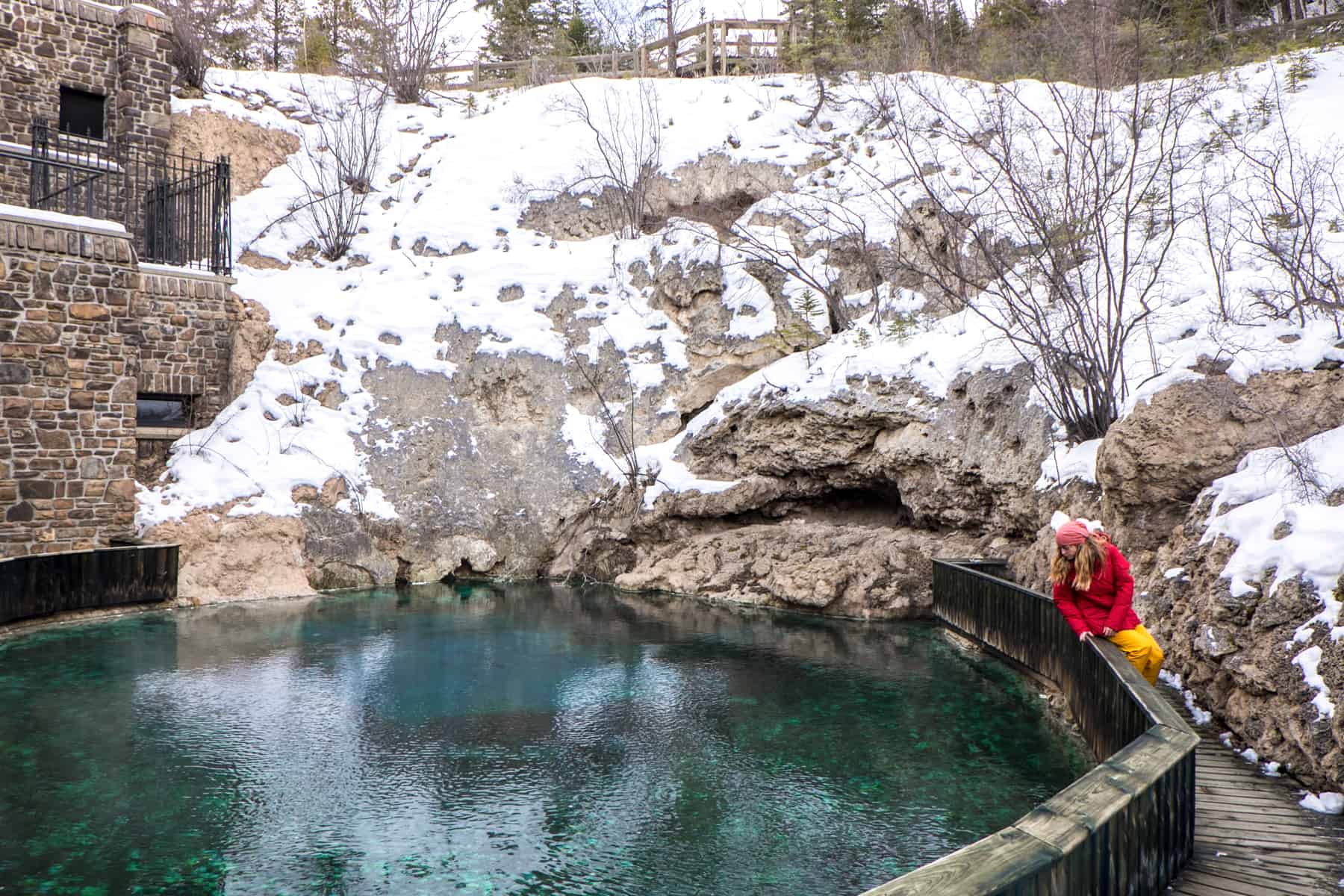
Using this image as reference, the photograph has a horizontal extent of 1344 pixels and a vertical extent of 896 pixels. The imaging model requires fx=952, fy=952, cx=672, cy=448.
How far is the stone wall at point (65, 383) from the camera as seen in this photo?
39.9 ft

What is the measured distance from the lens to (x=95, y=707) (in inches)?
321

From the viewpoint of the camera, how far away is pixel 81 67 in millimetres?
17312

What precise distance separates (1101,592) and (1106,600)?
0.21ft

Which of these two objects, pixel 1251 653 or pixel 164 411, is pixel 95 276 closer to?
pixel 164 411

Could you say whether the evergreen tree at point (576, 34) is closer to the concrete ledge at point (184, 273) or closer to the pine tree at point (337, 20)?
the pine tree at point (337, 20)

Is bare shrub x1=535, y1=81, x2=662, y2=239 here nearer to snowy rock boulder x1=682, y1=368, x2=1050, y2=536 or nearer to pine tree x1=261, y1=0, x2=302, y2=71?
snowy rock boulder x1=682, y1=368, x2=1050, y2=536

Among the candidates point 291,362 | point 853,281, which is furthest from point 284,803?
point 853,281

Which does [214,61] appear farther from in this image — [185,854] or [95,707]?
[185,854]

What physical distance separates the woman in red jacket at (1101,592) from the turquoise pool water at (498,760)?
0.97 metres

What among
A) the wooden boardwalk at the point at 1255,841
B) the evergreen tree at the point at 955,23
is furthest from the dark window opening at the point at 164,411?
the evergreen tree at the point at 955,23

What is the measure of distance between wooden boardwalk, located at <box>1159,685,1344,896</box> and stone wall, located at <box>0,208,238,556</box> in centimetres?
1332

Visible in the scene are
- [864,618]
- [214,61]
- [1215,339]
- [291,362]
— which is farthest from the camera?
[214,61]

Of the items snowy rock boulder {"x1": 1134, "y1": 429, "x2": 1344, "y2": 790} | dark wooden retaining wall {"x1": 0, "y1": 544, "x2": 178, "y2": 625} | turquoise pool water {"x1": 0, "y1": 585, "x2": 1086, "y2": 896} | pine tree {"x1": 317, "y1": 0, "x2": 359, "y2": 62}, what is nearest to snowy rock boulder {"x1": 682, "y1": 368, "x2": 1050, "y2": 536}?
turquoise pool water {"x1": 0, "y1": 585, "x2": 1086, "y2": 896}

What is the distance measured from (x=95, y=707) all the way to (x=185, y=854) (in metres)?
3.63
